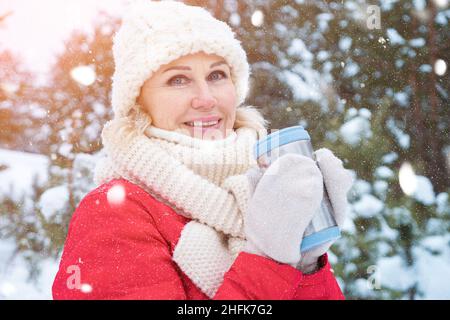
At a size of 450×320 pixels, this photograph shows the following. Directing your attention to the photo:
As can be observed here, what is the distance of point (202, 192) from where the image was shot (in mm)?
1208

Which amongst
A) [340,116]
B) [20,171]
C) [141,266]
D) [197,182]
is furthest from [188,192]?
[20,171]

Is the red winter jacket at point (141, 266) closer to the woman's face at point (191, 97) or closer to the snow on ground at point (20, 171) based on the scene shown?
the woman's face at point (191, 97)

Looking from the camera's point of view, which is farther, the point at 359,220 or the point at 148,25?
the point at 359,220

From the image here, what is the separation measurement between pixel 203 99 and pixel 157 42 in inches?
8.1

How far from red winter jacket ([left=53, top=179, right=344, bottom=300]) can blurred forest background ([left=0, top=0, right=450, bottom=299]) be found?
61.2 inches

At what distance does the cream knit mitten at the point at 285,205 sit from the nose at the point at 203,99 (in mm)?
362

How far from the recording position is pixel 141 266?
3.54 feet

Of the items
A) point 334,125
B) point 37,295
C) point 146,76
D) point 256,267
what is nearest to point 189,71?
point 146,76

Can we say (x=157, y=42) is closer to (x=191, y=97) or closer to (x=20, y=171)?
(x=191, y=97)

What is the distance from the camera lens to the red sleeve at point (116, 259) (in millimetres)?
1063

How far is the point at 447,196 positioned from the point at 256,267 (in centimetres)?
202

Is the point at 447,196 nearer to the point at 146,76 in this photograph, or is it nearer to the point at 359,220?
the point at 359,220

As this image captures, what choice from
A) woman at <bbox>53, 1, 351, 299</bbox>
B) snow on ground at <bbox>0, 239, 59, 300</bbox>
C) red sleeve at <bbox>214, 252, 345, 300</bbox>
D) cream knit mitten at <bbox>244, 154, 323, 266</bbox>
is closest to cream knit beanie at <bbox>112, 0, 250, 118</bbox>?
woman at <bbox>53, 1, 351, 299</bbox>

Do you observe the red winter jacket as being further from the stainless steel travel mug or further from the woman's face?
the woman's face
